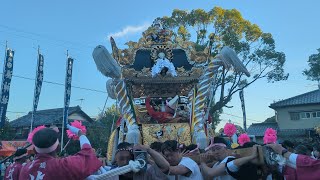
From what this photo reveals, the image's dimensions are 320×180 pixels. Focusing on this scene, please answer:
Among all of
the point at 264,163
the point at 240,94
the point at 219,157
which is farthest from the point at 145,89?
the point at 240,94

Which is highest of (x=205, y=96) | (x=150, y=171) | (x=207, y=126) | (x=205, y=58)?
(x=205, y=58)

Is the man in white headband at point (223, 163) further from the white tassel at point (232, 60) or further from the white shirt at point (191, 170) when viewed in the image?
the white tassel at point (232, 60)

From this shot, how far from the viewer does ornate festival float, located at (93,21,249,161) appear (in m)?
8.24

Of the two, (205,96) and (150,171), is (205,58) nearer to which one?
(205,96)

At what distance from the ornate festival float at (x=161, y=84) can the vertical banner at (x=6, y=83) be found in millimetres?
7779

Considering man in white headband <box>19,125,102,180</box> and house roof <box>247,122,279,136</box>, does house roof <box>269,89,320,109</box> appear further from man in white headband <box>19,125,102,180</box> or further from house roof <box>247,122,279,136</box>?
man in white headband <box>19,125,102,180</box>

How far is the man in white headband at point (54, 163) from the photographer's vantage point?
305cm

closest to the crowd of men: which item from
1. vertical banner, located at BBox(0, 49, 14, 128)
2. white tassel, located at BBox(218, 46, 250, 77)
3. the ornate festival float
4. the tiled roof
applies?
the ornate festival float

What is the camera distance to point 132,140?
25.8ft

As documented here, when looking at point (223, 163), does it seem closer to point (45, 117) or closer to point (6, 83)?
point (6, 83)

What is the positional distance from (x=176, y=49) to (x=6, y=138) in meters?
19.1

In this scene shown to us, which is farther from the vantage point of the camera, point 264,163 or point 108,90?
point 108,90

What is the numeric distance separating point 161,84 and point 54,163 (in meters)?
6.68

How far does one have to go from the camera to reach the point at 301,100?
29500 mm
